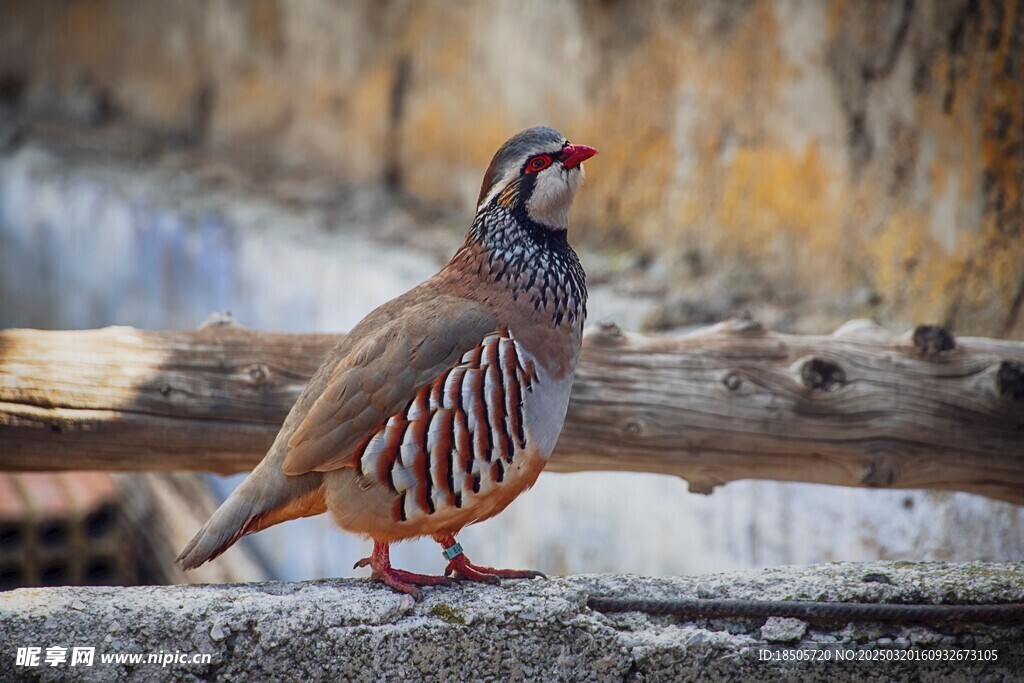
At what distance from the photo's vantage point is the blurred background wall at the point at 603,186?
422cm

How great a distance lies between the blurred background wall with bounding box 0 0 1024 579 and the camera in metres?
4.22

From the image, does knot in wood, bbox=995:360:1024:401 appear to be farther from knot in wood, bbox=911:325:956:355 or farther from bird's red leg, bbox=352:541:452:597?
bird's red leg, bbox=352:541:452:597

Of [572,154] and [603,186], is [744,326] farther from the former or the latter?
[603,186]

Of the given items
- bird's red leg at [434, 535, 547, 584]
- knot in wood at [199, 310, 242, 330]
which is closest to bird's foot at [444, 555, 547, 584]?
bird's red leg at [434, 535, 547, 584]

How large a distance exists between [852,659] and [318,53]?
6381mm

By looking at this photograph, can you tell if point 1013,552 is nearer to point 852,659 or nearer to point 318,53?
point 852,659

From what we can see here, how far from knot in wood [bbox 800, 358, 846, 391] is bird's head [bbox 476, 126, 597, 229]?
1015mm

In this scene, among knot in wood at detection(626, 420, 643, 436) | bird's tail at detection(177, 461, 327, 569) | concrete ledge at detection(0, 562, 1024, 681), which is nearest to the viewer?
concrete ledge at detection(0, 562, 1024, 681)

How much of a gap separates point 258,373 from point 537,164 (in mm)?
1035

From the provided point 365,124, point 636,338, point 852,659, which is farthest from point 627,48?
point 852,659

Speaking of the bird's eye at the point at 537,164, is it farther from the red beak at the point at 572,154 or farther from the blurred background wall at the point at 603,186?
the blurred background wall at the point at 603,186

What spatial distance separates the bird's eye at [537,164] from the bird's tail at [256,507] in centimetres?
80

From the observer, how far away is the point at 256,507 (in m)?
2.36

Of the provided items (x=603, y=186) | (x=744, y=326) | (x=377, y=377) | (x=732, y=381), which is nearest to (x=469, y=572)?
(x=377, y=377)
